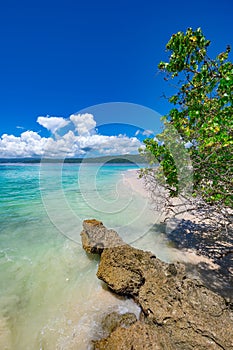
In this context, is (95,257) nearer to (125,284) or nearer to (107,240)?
(107,240)

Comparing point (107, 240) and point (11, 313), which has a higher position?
point (107, 240)

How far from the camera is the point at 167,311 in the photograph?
344 cm

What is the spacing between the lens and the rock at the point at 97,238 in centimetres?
643

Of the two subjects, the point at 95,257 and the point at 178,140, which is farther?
the point at 95,257

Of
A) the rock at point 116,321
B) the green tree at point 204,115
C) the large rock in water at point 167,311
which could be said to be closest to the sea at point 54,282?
the rock at point 116,321

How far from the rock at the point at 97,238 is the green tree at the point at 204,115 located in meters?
3.10

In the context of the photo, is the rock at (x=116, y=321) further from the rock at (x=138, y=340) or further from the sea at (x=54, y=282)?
the rock at (x=138, y=340)

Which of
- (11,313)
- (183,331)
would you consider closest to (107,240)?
(11,313)

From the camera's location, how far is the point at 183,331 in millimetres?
3068

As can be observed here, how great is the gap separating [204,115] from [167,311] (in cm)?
439

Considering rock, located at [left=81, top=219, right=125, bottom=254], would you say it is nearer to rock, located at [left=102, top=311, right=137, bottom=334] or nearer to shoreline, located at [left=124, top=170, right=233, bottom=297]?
rock, located at [left=102, top=311, right=137, bottom=334]

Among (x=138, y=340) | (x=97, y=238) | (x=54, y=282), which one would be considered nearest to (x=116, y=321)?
(x=138, y=340)

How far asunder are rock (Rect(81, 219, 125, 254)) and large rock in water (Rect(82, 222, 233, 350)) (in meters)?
1.48

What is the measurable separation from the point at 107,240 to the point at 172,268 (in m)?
2.77
